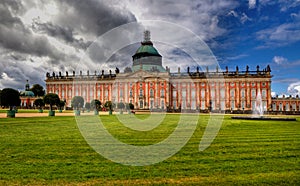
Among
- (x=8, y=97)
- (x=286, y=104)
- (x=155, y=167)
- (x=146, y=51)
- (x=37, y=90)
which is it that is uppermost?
(x=146, y=51)

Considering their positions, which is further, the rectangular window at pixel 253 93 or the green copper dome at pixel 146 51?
the green copper dome at pixel 146 51

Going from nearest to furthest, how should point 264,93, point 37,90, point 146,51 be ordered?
point 264,93
point 146,51
point 37,90

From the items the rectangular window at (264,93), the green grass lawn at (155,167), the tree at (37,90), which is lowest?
the green grass lawn at (155,167)

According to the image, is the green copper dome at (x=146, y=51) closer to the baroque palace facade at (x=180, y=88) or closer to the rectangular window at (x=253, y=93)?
the baroque palace facade at (x=180, y=88)

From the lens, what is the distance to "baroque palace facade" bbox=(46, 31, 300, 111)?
58.8 metres

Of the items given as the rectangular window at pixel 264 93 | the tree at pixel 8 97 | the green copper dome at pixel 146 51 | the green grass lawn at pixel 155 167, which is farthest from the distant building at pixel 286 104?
the green grass lawn at pixel 155 167

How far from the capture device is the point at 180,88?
2442 inches

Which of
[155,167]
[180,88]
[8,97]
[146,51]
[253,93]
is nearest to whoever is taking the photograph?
[155,167]

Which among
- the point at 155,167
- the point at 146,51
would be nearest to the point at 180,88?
the point at 146,51

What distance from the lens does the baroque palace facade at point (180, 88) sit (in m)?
58.8

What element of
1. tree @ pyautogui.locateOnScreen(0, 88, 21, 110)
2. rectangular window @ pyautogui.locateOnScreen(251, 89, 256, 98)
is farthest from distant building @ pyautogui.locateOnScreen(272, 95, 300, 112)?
tree @ pyautogui.locateOnScreen(0, 88, 21, 110)

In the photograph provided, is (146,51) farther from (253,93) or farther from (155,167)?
(155,167)

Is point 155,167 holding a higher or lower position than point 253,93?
lower

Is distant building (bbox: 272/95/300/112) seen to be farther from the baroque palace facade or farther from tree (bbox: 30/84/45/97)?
tree (bbox: 30/84/45/97)
